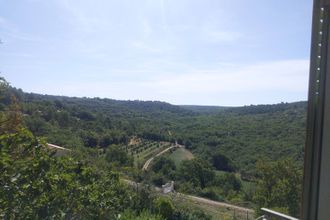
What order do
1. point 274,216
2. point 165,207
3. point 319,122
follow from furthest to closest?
point 165,207 → point 274,216 → point 319,122

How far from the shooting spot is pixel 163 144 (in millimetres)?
15750

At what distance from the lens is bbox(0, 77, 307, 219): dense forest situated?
1.83 m

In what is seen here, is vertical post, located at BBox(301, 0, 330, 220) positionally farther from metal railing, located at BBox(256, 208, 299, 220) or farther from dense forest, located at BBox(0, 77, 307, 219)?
metal railing, located at BBox(256, 208, 299, 220)

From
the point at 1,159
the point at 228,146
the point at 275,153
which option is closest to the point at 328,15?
the point at 1,159

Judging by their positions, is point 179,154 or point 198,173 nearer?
point 198,173

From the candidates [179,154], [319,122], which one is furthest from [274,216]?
[179,154]

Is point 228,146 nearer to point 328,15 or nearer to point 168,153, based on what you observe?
point 168,153

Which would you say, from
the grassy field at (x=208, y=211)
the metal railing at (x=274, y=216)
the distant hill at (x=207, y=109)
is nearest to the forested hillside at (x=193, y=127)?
the distant hill at (x=207, y=109)

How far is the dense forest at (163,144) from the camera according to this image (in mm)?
1829

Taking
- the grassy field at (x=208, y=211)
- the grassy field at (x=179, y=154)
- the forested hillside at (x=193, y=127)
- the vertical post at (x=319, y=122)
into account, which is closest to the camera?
the vertical post at (x=319, y=122)

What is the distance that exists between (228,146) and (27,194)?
11258mm

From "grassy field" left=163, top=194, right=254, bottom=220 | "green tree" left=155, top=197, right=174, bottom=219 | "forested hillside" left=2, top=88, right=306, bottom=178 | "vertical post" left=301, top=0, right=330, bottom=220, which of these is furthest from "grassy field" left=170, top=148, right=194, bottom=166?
"vertical post" left=301, top=0, right=330, bottom=220

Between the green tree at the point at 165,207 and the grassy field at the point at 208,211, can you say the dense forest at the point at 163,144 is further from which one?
the grassy field at the point at 208,211

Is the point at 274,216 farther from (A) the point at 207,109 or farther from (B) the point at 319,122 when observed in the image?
(A) the point at 207,109
